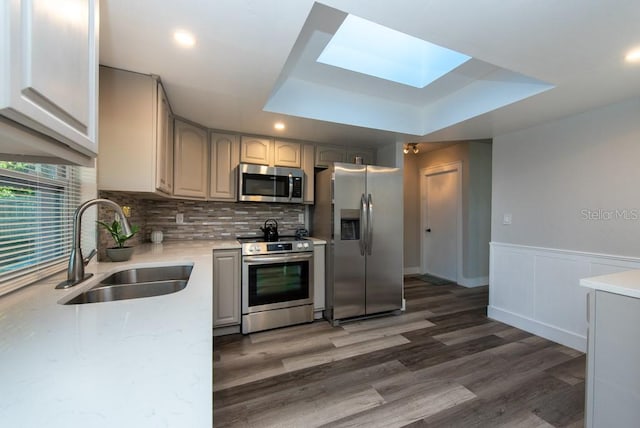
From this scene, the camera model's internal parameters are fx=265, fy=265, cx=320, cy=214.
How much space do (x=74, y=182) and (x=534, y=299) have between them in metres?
4.07

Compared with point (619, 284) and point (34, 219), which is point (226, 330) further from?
point (619, 284)

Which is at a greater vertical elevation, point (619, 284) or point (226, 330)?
point (619, 284)

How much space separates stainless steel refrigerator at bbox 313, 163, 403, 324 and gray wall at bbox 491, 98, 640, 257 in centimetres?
124

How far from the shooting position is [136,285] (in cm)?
139

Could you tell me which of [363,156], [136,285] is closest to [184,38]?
[136,285]

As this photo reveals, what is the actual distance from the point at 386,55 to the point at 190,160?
6.95 ft

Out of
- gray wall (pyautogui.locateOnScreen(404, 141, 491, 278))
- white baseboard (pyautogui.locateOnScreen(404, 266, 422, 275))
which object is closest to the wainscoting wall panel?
gray wall (pyautogui.locateOnScreen(404, 141, 491, 278))

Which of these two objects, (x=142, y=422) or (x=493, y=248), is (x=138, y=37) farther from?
(x=493, y=248)

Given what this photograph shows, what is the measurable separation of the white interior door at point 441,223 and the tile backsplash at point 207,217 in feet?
9.09

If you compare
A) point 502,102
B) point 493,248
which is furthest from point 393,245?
point 502,102

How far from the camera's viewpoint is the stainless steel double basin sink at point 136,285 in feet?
4.22

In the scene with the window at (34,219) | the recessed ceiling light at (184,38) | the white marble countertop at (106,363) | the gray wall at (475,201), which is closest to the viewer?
the white marble countertop at (106,363)

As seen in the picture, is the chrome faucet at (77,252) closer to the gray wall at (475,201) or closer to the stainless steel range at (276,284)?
the stainless steel range at (276,284)

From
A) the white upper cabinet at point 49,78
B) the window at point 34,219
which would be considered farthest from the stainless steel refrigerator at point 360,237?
the white upper cabinet at point 49,78
